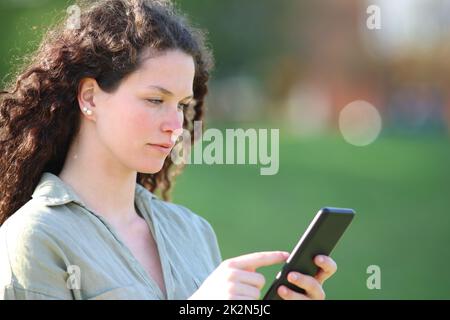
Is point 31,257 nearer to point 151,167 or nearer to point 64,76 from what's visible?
point 151,167

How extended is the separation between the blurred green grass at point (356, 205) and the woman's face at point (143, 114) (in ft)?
15.8

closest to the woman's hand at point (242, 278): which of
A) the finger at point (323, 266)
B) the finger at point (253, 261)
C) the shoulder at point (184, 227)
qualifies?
the finger at point (253, 261)

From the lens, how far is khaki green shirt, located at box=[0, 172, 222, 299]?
8.00 feet

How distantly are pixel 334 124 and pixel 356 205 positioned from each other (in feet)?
68.7

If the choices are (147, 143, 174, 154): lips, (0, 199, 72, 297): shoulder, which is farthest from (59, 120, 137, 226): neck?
(0, 199, 72, 297): shoulder

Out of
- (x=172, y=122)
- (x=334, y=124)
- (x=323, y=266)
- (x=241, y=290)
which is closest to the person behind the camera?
(x=241, y=290)

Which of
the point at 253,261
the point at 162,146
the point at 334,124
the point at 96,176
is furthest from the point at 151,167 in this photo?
the point at 334,124

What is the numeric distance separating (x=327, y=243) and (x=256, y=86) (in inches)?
1430

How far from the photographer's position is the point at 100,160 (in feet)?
9.18

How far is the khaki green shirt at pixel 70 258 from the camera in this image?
244 cm

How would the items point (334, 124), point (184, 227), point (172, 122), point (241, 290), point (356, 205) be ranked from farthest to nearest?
point (334, 124)
point (356, 205)
point (184, 227)
point (172, 122)
point (241, 290)

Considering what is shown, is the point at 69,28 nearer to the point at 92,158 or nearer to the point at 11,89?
the point at 11,89

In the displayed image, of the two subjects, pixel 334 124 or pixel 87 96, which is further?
pixel 334 124
